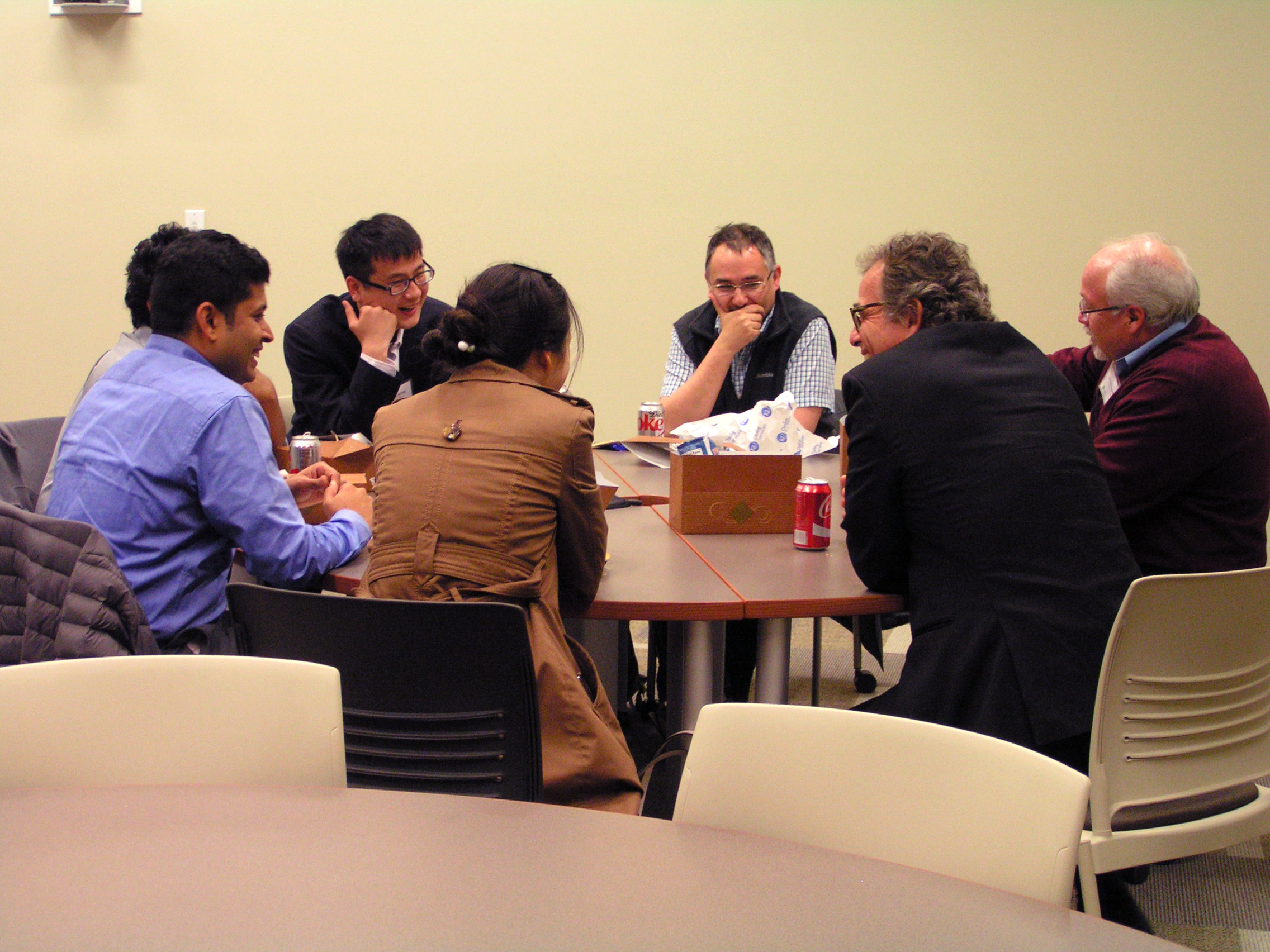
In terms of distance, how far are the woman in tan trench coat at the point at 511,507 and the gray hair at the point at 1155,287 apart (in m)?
1.28

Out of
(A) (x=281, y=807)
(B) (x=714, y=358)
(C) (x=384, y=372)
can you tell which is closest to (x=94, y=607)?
(A) (x=281, y=807)

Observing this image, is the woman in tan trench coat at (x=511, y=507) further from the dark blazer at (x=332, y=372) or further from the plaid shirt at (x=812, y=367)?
the plaid shirt at (x=812, y=367)

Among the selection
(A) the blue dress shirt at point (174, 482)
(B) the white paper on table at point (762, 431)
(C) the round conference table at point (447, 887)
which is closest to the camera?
(C) the round conference table at point (447, 887)

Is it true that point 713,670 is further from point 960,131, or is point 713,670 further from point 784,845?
point 960,131

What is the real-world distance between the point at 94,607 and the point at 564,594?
2.36 feet

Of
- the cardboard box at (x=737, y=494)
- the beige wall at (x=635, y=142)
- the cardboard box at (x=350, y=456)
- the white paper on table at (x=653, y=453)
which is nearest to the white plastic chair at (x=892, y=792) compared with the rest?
the cardboard box at (x=737, y=494)

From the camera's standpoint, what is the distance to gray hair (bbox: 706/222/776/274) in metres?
3.32

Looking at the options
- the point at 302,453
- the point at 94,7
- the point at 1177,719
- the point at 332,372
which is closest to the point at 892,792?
the point at 1177,719

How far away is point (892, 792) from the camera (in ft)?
3.40

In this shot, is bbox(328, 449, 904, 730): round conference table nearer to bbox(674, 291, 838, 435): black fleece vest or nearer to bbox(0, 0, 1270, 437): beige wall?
bbox(674, 291, 838, 435): black fleece vest

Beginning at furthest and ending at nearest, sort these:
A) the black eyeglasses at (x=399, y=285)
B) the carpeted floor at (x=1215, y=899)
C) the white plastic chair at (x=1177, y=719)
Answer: the black eyeglasses at (x=399, y=285) → the carpeted floor at (x=1215, y=899) → the white plastic chair at (x=1177, y=719)

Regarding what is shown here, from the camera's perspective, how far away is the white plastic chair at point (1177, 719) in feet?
5.06

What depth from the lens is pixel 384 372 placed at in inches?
121


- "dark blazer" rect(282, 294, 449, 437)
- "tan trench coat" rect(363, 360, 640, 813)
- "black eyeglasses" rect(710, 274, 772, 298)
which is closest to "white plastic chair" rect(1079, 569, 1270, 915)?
"tan trench coat" rect(363, 360, 640, 813)
